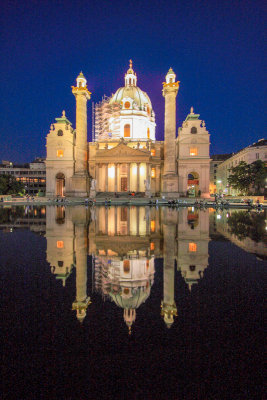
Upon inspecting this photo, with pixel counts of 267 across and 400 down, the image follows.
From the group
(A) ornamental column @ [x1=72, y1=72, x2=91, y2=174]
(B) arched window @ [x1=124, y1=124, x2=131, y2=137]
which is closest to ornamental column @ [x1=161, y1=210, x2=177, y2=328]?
(A) ornamental column @ [x1=72, y1=72, x2=91, y2=174]

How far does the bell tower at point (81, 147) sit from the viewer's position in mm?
60484

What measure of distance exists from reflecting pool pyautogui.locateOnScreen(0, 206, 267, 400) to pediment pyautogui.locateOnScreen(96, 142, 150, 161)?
53.1 metres

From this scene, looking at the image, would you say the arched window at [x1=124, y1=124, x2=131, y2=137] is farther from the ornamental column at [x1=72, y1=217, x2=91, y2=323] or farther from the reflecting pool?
the reflecting pool

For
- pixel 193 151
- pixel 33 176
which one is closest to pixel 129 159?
pixel 193 151

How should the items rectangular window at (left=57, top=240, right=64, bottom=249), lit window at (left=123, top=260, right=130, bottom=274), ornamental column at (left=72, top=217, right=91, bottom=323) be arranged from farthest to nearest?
rectangular window at (left=57, top=240, right=64, bottom=249) → lit window at (left=123, top=260, right=130, bottom=274) → ornamental column at (left=72, top=217, right=91, bottom=323)

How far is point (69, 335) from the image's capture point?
3846 mm

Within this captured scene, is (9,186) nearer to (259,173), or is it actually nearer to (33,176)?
(33,176)

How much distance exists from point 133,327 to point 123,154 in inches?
2274

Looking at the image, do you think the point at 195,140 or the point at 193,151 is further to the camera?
the point at 193,151

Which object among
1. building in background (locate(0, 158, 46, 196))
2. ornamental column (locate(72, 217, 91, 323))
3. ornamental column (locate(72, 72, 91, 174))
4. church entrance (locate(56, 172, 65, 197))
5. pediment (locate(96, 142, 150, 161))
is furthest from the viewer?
building in background (locate(0, 158, 46, 196))

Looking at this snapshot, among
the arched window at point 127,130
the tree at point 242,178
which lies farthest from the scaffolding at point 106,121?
the tree at point 242,178

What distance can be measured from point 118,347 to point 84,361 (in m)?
0.51

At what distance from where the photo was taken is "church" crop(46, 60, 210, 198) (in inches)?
2312

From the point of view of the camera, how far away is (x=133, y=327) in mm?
4090
